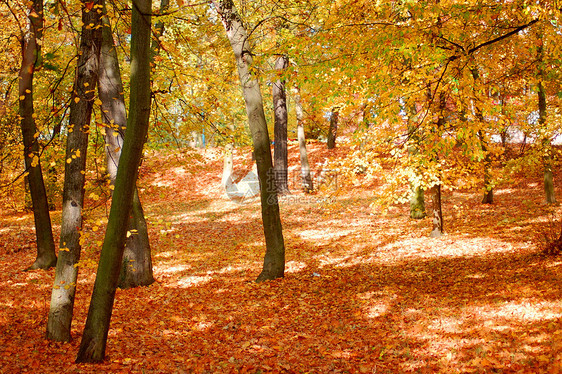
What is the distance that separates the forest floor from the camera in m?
4.51

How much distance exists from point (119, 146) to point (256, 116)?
2469 mm

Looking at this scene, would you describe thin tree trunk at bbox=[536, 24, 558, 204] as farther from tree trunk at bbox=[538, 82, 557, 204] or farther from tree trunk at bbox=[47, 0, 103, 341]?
tree trunk at bbox=[47, 0, 103, 341]

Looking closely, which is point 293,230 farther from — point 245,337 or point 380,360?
point 380,360

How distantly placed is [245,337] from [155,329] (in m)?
1.38

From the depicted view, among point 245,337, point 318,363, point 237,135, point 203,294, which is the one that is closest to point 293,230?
point 237,135

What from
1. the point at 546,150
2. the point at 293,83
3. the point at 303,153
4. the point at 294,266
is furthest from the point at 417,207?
the point at 293,83

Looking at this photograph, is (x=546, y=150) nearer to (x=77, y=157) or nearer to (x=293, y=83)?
(x=293, y=83)

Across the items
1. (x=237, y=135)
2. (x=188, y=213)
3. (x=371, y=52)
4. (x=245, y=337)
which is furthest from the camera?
(x=188, y=213)

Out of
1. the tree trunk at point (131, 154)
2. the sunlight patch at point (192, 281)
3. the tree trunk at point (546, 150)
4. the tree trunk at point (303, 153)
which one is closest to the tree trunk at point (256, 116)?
the sunlight patch at point (192, 281)

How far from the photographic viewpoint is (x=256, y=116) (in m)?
7.41

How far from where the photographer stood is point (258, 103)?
7.43 m

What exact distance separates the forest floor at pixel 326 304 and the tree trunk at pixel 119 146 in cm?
32

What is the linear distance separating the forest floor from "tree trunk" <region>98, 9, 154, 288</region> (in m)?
0.32

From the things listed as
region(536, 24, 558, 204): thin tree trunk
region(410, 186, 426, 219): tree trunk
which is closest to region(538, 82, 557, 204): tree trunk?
region(536, 24, 558, 204): thin tree trunk
